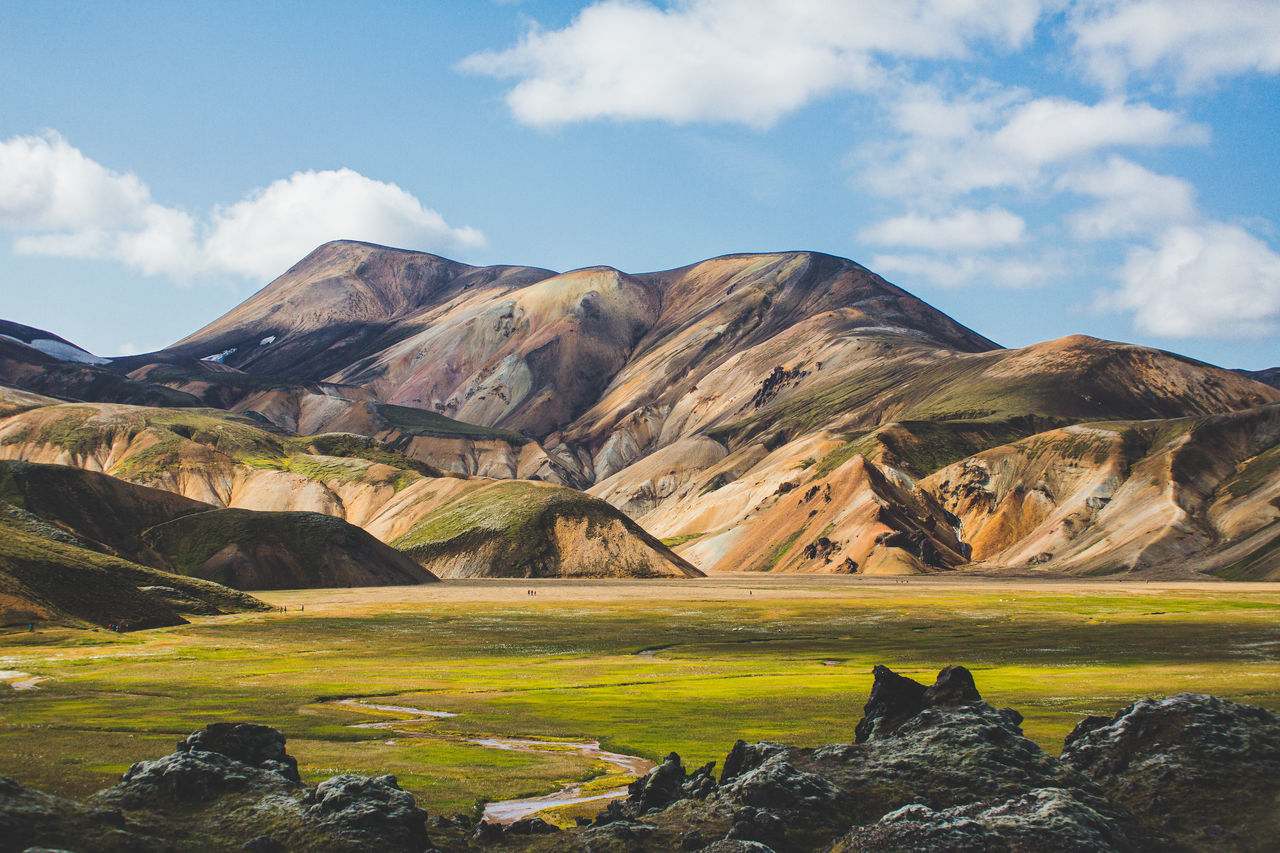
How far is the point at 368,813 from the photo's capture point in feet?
61.2

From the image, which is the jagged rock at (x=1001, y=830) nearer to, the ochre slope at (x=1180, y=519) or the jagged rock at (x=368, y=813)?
the jagged rock at (x=368, y=813)

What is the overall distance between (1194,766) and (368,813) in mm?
14710

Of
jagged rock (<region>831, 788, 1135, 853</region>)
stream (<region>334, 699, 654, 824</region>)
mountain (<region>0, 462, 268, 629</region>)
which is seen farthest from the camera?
mountain (<region>0, 462, 268, 629</region>)

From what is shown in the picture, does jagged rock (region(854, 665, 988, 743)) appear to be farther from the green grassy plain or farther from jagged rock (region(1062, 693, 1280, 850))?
the green grassy plain

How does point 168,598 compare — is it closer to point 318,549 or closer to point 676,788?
point 318,549

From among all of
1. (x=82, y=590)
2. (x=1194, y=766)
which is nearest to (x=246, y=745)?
(x=1194, y=766)

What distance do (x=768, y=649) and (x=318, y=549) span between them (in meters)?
104

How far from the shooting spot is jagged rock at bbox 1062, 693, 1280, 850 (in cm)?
1802

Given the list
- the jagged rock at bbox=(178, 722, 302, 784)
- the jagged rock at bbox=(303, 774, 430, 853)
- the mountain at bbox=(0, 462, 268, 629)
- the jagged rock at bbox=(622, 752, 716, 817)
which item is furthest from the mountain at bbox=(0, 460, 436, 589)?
the jagged rock at bbox=(303, 774, 430, 853)

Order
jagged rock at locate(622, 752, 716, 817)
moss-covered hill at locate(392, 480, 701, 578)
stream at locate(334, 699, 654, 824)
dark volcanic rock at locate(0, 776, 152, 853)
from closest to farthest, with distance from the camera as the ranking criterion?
dark volcanic rock at locate(0, 776, 152, 853), jagged rock at locate(622, 752, 716, 817), stream at locate(334, 699, 654, 824), moss-covered hill at locate(392, 480, 701, 578)

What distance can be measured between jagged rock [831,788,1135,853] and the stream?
870 cm

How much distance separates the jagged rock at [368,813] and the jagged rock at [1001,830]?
289 inches

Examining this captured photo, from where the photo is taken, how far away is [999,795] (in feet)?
63.1

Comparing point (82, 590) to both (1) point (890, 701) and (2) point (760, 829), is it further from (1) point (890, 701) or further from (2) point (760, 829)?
(2) point (760, 829)
